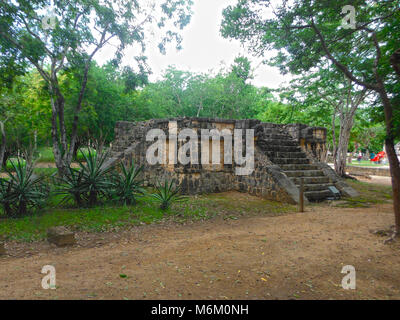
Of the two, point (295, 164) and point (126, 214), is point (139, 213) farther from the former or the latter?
point (295, 164)

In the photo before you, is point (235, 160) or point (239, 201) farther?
point (235, 160)

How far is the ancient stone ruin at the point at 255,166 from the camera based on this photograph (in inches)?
325

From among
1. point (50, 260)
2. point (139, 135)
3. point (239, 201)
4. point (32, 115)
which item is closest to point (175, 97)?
point (32, 115)

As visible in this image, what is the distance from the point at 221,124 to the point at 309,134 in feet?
13.4

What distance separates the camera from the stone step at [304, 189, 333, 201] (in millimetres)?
8078

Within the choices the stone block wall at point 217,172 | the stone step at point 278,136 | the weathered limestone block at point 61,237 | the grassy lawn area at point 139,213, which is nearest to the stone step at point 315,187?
the grassy lawn area at point 139,213

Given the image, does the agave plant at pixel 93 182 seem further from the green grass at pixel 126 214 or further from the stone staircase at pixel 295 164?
the stone staircase at pixel 295 164

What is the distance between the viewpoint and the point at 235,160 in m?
9.23

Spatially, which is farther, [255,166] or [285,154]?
[285,154]

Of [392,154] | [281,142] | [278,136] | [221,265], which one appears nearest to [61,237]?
[221,265]

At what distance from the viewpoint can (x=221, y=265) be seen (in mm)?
3541

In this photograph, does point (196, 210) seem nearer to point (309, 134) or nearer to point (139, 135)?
point (139, 135)

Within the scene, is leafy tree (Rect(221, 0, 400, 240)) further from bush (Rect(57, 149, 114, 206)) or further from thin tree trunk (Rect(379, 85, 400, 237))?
bush (Rect(57, 149, 114, 206))

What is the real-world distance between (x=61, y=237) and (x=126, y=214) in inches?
68.1
